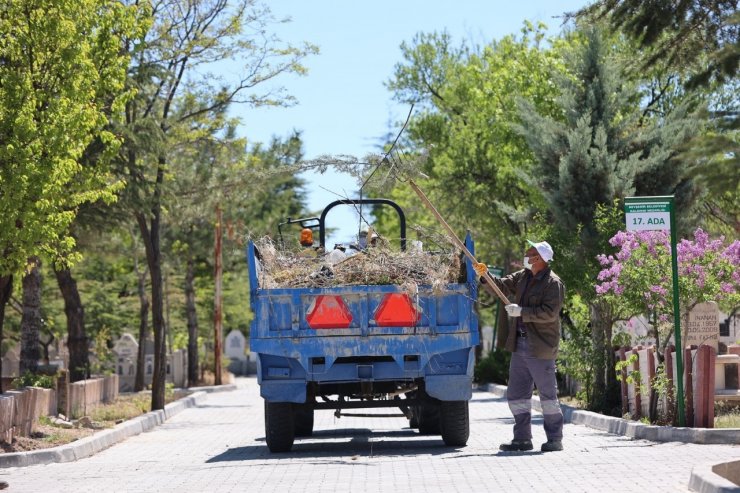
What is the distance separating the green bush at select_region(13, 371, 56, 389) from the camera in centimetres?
1889

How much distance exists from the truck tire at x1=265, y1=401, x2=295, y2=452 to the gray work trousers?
95.0 inches

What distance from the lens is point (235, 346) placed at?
6644cm

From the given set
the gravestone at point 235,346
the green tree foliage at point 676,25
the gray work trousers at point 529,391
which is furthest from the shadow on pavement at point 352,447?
the gravestone at point 235,346

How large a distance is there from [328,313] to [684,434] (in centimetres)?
416

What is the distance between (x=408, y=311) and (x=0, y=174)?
4878 mm

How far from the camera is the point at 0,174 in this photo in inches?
586

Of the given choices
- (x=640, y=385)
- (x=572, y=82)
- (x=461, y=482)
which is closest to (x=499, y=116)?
(x=572, y=82)

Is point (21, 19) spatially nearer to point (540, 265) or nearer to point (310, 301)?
point (310, 301)

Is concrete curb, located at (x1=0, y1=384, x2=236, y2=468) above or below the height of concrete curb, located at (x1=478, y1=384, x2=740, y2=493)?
below

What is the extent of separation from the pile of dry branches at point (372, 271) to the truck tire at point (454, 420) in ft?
4.40

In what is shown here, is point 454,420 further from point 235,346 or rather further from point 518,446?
point 235,346

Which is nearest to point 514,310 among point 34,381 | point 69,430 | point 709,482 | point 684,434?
point 684,434

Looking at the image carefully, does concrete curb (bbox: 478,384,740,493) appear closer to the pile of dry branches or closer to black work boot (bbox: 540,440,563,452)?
black work boot (bbox: 540,440,563,452)

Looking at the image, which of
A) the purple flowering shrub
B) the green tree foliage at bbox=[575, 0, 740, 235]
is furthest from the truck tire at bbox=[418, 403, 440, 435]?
the green tree foliage at bbox=[575, 0, 740, 235]
